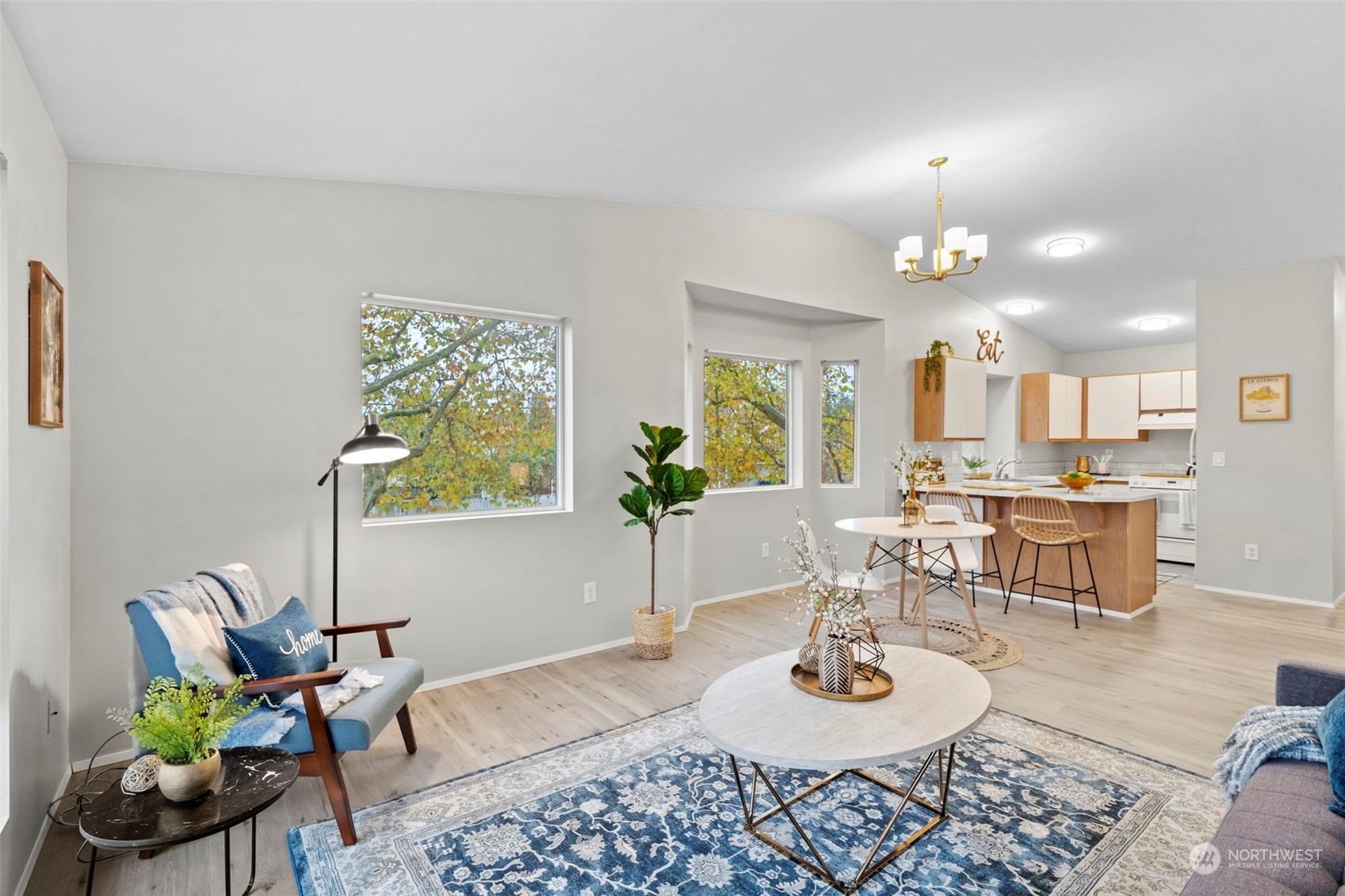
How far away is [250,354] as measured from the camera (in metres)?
3.08

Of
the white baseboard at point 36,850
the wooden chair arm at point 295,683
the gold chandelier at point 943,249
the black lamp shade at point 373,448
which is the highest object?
the gold chandelier at point 943,249

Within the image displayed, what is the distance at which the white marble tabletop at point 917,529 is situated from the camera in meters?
3.91

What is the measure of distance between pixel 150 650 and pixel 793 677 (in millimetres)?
2038

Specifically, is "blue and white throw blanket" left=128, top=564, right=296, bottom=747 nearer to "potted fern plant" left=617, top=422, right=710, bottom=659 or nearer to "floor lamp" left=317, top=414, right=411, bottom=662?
"floor lamp" left=317, top=414, right=411, bottom=662

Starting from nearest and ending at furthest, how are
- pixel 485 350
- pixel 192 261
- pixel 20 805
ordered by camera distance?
pixel 20 805 < pixel 192 261 < pixel 485 350

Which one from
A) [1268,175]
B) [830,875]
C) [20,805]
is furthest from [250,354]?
[1268,175]

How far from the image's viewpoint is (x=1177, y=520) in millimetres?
6883

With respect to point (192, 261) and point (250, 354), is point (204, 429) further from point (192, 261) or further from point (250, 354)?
point (192, 261)

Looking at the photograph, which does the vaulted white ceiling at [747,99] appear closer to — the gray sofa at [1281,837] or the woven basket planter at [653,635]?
the woven basket planter at [653,635]

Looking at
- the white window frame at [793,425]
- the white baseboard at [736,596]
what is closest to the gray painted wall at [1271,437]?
the white window frame at [793,425]

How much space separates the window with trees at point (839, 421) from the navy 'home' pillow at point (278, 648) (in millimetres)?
4489

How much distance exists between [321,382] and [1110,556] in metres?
5.19

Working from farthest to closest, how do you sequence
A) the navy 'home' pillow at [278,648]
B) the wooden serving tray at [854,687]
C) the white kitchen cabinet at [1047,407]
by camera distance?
the white kitchen cabinet at [1047,407] < the navy 'home' pillow at [278,648] < the wooden serving tray at [854,687]

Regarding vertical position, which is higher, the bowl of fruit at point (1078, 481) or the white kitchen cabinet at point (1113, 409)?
the white kitchen cabinet at point (1113, 409)
